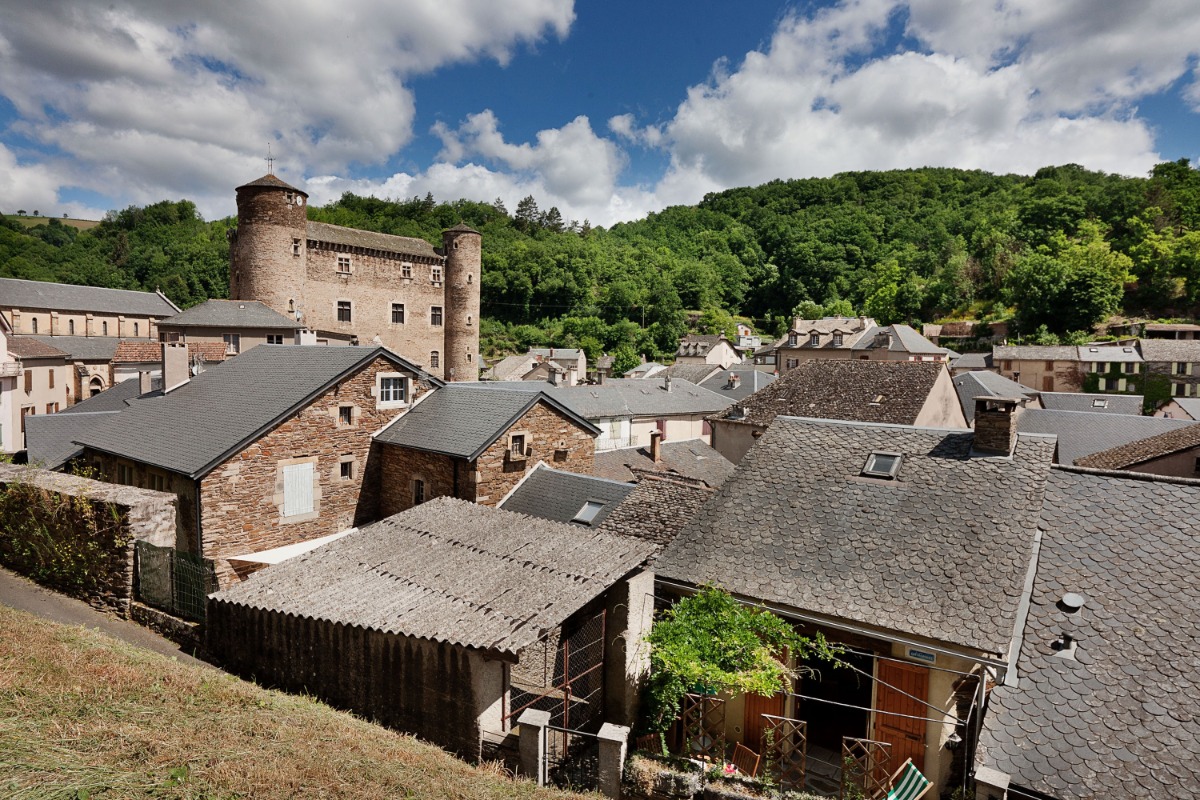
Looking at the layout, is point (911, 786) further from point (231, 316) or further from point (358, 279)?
point (358, 279)

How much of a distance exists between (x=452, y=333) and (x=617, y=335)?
35439 millimetres

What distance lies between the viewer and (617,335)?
88.3m

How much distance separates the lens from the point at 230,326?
40.5m

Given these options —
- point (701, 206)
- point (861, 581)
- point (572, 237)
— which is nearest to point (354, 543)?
point (861, 581)

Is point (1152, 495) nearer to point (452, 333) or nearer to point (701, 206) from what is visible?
point (452, 333)

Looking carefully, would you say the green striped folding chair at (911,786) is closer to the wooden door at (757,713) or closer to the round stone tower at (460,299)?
the wooden door at (757,713)

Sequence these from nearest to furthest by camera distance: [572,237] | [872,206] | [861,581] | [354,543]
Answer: [861,581], [354,543], [572,237], [872,206]

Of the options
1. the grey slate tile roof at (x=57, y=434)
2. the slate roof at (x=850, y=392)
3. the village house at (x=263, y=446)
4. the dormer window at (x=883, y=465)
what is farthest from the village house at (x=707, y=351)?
the dormer window at (x=883, y=465)

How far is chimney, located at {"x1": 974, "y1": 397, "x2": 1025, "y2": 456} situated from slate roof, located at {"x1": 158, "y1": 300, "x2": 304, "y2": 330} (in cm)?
4247

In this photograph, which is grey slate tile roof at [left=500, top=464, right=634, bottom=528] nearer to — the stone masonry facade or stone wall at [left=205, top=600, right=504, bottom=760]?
the stone masonry facade

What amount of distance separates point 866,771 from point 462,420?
13.0 meters

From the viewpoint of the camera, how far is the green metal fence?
32.8ft

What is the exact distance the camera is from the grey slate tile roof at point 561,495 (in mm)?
15511

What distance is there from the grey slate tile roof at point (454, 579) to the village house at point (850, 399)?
599 inches
